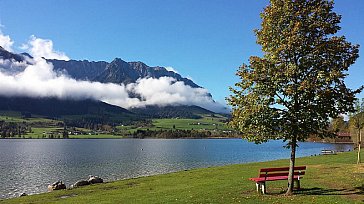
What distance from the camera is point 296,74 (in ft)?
68.0

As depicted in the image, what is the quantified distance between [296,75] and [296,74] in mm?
142

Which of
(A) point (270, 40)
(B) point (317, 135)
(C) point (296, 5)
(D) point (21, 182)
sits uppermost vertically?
(C) point (296, 5)

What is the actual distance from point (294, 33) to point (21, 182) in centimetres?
5628

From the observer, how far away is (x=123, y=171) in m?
72.9

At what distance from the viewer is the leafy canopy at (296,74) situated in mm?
20312

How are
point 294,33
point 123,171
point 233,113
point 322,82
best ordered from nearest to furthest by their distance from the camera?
point 322,82 < point 294,33 < point 233,113 < point 123,171

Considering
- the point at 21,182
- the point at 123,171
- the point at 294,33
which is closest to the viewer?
the point at 294,33

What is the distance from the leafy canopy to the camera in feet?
66.6

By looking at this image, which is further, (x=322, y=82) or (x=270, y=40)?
(x=270, y=40)

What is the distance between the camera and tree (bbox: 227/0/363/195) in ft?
66.6

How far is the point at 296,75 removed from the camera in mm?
20859

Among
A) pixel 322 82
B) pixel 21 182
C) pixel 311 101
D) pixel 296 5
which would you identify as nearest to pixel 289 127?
pixel 311 101

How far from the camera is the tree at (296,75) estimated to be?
800 inches

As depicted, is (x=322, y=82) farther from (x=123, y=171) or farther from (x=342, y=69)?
(x=123, y=171)
